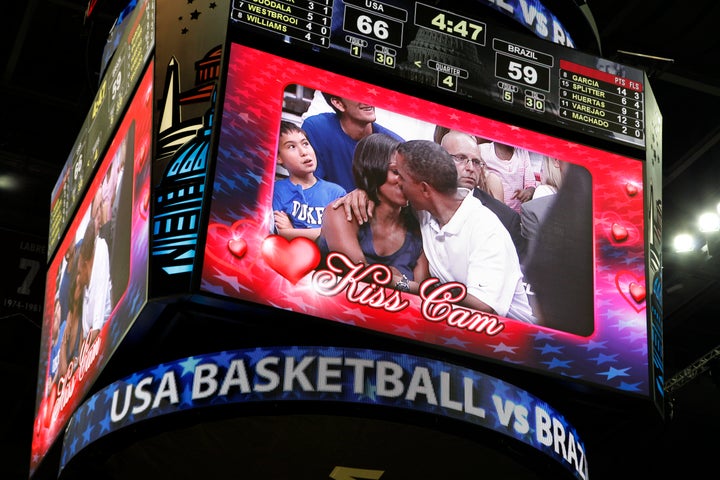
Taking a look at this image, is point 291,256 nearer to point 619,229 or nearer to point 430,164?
point 430,164

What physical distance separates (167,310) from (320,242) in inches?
41.8

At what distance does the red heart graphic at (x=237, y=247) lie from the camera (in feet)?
22.3

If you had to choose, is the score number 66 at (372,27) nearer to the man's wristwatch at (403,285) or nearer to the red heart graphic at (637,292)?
the man's wristwatch at (403,285)

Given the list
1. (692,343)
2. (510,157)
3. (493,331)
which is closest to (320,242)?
(493,331)

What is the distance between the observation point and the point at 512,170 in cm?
814

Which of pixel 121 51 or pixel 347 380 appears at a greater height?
pixel 121 51

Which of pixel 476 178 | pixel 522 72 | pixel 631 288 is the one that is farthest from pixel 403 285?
pixel 522 72

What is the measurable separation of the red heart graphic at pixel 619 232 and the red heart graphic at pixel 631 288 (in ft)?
0.83

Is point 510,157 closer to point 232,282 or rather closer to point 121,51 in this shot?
point 232,282

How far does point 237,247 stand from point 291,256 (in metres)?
0.36

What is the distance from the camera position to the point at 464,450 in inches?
284

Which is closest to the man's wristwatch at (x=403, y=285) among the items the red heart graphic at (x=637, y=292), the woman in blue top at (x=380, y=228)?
the woman in blue top at (x=380, y=228)

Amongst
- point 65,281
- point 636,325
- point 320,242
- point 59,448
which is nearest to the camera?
point 320,242

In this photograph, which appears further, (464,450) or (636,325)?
(636,325)
